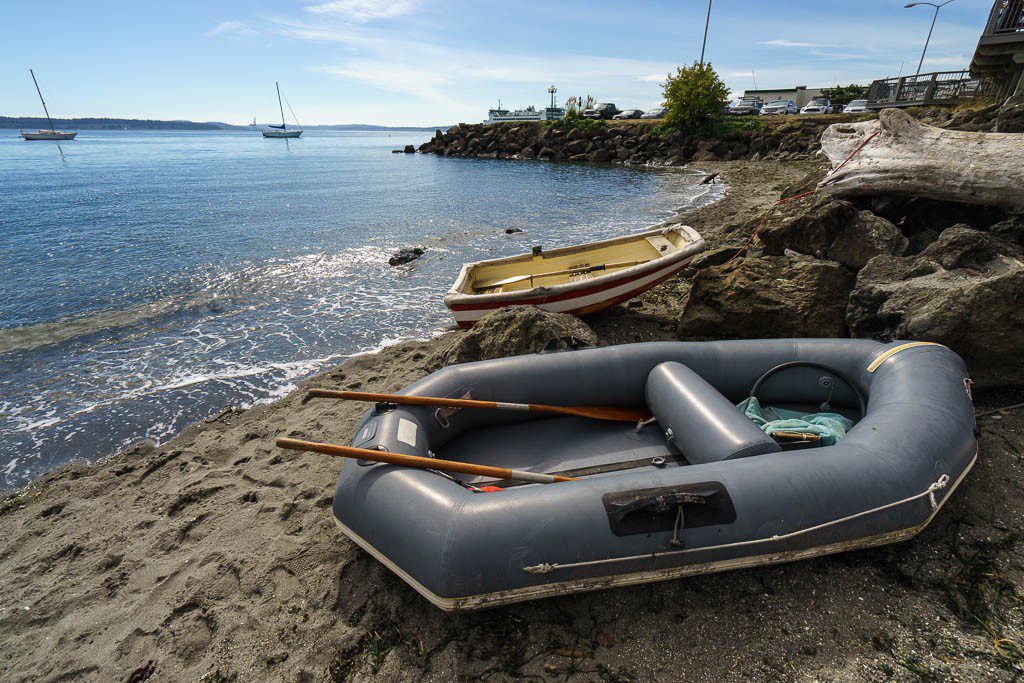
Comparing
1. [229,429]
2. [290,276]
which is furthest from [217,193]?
[229,429]

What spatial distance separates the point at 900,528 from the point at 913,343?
1895 millimetres

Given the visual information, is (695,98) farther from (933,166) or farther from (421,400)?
(421,400)

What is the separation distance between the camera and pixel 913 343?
3.83m

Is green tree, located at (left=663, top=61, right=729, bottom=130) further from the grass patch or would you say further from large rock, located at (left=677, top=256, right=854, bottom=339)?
large rock, located at (left=677, top=256, right=854, bottom=339)

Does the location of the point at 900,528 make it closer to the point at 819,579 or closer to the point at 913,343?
the point at 819,579

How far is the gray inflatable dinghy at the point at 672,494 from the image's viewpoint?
2.53 m

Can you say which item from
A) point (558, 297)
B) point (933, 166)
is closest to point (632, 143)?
point (933, 166)

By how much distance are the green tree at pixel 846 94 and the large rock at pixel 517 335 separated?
170ft

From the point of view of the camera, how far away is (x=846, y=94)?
43062 millimetres

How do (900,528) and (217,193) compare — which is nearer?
(900,528)

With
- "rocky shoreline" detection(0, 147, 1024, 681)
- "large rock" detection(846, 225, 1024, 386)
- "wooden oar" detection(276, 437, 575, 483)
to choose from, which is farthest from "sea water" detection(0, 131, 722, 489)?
"large rock" detection(846, 225, 1024, 386)

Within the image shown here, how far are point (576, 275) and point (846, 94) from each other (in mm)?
51131

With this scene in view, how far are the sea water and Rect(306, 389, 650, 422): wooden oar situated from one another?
129 inches

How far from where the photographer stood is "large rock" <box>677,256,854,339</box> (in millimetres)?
5184
